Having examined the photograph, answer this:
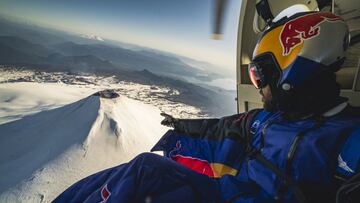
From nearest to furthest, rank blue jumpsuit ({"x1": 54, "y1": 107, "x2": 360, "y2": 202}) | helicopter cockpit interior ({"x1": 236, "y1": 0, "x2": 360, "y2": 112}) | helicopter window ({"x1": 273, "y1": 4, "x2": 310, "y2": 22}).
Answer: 1. blue jumpsuit ({"x1": 54, "y1": 107, "x2": 360, "y2": 202})
2. helicopter window ({"x1": 273, "y1": 4, "x2": 310, "y2": 22})
3. helicopter cockpit interior ({"x1": 236, "y1": 0, "x2": 360, "y2": 112})

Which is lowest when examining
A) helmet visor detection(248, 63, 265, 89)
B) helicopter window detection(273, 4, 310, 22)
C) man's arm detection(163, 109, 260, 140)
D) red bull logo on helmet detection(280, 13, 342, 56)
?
man's arm detection(163, 109, 260, 140)

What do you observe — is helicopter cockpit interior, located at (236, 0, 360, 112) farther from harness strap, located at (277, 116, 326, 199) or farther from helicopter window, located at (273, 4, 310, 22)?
harness strap, located at (277, 116, 326, 199)

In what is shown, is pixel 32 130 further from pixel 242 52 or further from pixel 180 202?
pixel 180 202

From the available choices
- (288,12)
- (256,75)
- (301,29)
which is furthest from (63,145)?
(301,29)

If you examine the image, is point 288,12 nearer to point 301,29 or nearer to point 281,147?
point 301,29

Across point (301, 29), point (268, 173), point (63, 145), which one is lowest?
point (63, 145)

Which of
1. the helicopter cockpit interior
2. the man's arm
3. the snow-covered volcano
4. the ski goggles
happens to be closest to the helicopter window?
the helicopter cockpit interior

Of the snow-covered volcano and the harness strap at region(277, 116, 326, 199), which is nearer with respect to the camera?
the harness strap at region(277, 116, 326, 199)
